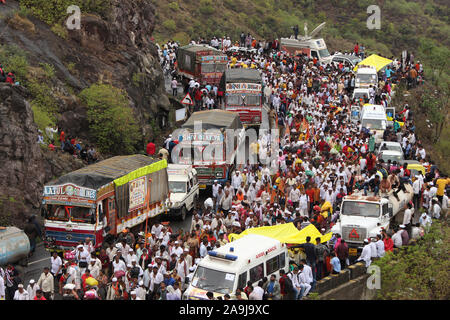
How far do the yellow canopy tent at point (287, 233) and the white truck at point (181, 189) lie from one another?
5.50 m

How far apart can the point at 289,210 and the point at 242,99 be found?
13319mm

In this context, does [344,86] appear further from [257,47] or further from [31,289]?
[31,289]

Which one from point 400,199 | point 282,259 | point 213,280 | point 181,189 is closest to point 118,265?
point 213,280

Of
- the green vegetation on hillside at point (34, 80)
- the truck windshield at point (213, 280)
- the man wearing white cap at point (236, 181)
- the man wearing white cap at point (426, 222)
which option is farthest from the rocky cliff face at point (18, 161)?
the man wearing white cap at point (426, 222)

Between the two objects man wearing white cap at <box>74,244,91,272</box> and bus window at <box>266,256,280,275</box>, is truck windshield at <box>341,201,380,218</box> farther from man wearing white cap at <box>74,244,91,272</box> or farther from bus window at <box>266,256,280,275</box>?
man wearing white cap at <box>74,244,91,272</box>

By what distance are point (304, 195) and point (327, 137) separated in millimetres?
8229

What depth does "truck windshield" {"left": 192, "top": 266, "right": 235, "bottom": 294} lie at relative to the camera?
634 inches

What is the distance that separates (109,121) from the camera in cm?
3300

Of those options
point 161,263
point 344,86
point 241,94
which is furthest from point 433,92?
point 161,263

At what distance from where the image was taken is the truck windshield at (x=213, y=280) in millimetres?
16094

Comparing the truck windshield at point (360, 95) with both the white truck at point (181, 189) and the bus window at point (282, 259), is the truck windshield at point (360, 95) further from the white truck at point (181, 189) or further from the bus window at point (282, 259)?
the bus window at point (282, 259)

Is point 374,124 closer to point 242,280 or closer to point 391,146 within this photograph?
point 391,146

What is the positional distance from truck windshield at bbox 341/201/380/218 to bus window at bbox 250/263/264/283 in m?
5.73

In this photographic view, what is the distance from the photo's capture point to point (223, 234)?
20.7m
